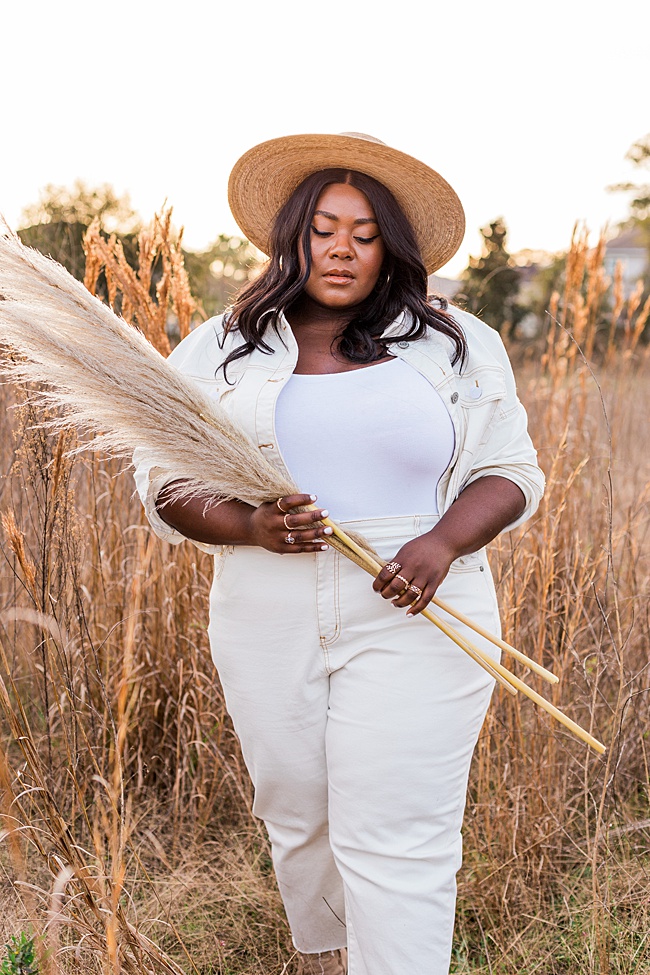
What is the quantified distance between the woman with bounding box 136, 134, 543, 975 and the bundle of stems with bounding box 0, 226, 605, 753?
0.11 meters

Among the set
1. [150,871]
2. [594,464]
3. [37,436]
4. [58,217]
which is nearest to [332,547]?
[37,436]

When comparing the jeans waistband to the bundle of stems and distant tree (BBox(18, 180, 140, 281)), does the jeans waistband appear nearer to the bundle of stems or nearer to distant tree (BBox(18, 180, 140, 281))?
the bundle of stems

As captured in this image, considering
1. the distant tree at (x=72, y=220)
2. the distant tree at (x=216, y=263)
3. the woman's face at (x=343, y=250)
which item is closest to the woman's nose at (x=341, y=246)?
the woman's face at (x=343, y=250)

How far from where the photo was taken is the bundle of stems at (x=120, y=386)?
152cm

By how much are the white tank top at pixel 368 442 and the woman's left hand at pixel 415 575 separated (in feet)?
0.50

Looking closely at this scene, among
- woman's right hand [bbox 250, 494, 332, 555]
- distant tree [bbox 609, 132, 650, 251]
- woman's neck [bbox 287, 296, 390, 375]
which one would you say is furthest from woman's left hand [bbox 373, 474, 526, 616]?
distant tree [bbox 609, 132, 650, 251]

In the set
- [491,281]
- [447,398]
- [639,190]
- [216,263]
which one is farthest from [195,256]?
[639,190]

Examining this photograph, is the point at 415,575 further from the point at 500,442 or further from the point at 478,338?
the point at 478,338

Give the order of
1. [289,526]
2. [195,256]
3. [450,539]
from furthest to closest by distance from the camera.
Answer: [195,256]
[450,539]
[289,526]

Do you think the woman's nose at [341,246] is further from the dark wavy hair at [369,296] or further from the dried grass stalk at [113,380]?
the dried grass stalk at [113,380]

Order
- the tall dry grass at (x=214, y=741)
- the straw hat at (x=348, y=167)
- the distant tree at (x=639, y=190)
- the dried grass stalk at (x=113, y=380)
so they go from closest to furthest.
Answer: the dried grass stalk at (x=113, y=380)
the straw hat at (x=348, y=167)
the tall dry grass at (x=214, y=741)
the distant tree at (x=639, y=190)

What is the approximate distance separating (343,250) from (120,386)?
2.24 feet

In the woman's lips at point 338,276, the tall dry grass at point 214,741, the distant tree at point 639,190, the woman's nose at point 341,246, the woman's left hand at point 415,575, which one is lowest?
the tall dry grass at point 214,741

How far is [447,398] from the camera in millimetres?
1938
